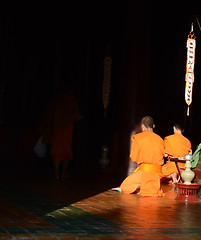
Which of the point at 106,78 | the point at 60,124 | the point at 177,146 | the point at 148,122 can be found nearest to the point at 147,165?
the point at 148,122

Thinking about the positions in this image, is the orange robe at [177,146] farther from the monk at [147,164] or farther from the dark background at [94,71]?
the monk at [147,164]

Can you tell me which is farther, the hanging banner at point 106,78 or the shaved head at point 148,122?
the hanging banner at point 106,78

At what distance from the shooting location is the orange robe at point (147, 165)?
8.45 meters

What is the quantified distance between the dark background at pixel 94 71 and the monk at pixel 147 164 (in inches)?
73.1

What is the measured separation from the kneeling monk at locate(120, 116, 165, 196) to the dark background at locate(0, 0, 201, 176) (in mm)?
1853

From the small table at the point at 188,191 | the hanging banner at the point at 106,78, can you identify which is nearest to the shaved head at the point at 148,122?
the small table at the point at 188,191

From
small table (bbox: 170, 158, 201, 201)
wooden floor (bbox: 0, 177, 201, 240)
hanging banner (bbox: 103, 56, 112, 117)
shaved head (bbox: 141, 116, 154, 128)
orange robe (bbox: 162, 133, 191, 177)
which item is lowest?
wooden floor (bbox: 0, 177, 201, 240)

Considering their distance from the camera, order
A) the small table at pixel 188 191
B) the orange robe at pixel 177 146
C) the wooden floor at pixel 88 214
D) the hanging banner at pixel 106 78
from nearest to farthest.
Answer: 1. the wooden floor at pixel 88 214
2. the small table at pixel 188 191
3. the orange robe at pixel 177 146
4. the hanging banner at pixel 106 78

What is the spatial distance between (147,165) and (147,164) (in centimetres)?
2

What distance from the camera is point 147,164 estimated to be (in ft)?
28.1

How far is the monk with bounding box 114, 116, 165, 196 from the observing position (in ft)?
27.7

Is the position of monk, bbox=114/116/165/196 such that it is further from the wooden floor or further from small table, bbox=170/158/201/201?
small table, bbox=170/158/201/201

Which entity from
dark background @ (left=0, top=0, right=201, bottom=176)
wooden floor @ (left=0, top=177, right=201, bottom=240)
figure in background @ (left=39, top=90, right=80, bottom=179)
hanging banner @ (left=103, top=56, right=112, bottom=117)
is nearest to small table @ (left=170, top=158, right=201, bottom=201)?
wooden floor @ (left=0, top=177, right=201, bottom=240)

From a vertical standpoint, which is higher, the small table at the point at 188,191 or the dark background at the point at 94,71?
the dark background at the point at 94,71
